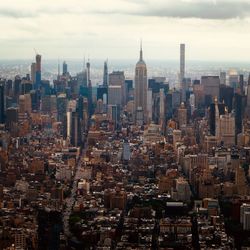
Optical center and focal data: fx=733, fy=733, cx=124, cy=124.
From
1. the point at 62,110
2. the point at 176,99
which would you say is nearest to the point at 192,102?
the point at 176,99

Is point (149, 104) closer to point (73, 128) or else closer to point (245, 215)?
point (73, 128)

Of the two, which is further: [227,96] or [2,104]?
[227,96]

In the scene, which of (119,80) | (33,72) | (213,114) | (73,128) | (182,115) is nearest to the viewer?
(33,72)

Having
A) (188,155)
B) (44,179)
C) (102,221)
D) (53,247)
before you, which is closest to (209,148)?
(188,155)

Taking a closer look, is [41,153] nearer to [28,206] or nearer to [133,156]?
[133,156]

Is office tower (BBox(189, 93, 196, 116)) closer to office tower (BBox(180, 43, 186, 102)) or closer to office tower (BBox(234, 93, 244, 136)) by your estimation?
office tower (BBox(180, 43, 186, 102))

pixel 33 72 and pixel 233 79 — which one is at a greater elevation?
Answer: pixel 33 72

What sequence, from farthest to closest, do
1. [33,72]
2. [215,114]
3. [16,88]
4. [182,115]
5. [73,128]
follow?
[182,115], [215,114], [16,88], [73,128], [33,72]

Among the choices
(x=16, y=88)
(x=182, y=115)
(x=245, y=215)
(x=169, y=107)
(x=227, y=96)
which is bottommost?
(x=245, y=215)
